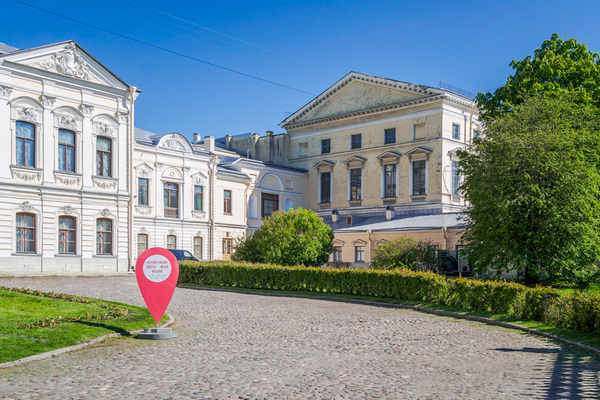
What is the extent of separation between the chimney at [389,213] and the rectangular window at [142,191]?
63.8ft

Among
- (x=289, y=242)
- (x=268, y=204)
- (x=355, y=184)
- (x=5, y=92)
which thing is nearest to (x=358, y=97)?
(x=355, y=184)

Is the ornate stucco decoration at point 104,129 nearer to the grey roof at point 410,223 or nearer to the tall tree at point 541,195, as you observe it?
the grey roof at point 410,223

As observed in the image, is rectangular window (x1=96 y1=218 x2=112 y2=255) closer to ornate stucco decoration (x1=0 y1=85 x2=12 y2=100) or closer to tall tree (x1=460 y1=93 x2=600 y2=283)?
ornate stucco decoration (x1=0 y1=85 x2=12 y2=100)

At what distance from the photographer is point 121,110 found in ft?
132

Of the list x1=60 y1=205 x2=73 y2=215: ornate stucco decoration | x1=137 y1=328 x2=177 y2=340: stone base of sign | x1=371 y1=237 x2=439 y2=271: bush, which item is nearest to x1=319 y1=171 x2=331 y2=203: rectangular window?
x1=371 y1=237 x2=439 y2=271: bush

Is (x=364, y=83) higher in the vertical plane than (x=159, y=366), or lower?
higher

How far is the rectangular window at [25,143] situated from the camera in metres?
35.5

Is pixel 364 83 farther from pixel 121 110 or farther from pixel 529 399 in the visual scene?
pixel 529 399

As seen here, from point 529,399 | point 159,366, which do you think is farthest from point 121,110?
point 529,399

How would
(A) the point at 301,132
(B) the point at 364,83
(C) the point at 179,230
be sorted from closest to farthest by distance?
(C) the point at 179,230
(B) the point at 364,83
(A) the point at 301,132

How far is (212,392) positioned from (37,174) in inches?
1227

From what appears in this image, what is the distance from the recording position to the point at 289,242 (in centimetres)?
3503

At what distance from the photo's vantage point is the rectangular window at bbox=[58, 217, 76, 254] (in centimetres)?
3725

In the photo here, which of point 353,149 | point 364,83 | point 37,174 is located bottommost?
point 37,174
